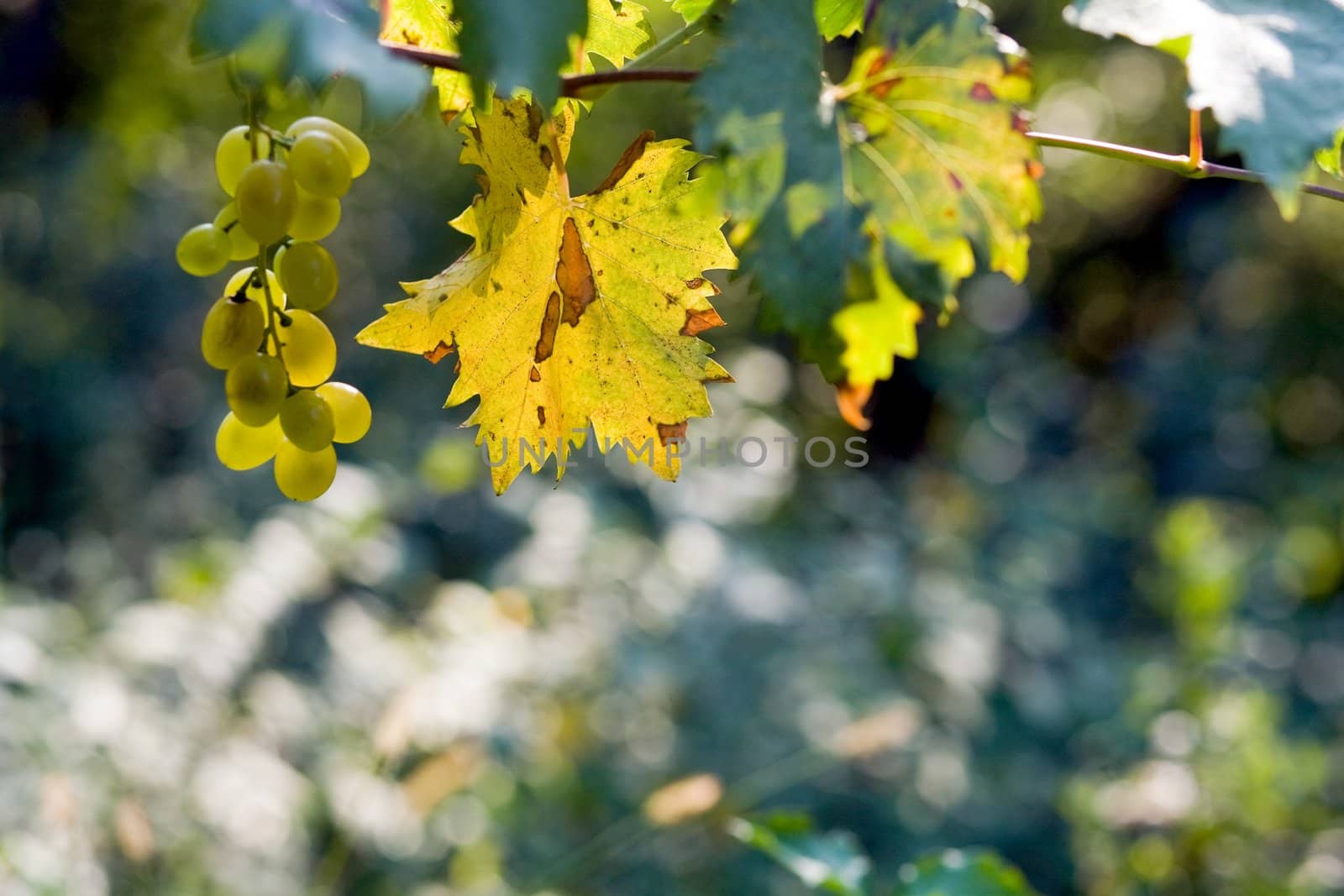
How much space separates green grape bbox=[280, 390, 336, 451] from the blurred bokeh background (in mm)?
464

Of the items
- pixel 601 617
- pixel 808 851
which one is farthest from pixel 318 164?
pixel 601 617

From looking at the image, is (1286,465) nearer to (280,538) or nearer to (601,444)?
(280,538)

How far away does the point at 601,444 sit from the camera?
1.30ft

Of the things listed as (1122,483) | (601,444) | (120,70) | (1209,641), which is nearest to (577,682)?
(1209,641)

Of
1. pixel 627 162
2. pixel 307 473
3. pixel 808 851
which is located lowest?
pixel 808 851

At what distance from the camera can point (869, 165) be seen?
302 mm

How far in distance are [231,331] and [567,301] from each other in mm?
134

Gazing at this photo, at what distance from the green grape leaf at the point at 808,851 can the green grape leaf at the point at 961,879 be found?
33 mm

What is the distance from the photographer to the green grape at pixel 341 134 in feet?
1.30

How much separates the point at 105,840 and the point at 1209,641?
5.14 feet

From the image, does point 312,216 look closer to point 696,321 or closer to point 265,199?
point 265,199

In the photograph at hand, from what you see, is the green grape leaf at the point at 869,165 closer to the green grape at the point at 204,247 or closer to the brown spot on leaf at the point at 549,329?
the brown spot on leaf at the point at 549,329

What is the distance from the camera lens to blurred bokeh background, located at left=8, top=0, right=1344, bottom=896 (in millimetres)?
1331

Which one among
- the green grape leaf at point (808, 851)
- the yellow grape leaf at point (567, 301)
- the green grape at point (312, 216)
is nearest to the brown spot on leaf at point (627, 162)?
the yellow grape leaf at point (567, 301)
